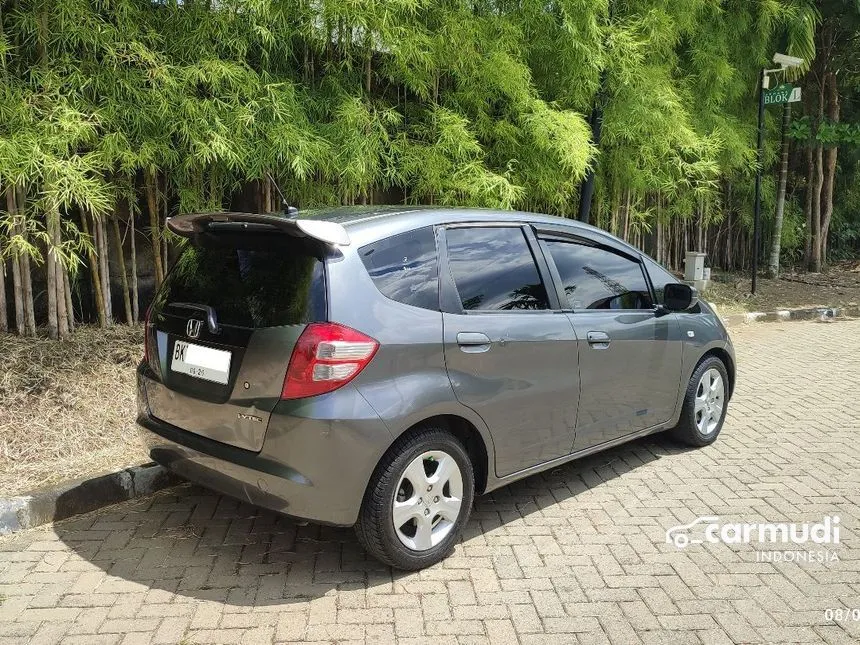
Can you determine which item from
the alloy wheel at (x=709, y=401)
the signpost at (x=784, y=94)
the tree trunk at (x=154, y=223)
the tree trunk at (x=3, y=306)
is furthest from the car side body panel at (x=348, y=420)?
the signpost at (x=784, y=94)

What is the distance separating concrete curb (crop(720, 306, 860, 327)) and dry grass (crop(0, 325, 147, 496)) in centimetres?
747

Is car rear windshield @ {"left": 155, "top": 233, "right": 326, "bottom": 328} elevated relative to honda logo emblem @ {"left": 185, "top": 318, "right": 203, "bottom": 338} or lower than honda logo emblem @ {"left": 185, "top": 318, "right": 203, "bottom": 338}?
elevated

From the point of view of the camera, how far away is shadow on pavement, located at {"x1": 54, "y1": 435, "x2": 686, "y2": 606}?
2.90 m

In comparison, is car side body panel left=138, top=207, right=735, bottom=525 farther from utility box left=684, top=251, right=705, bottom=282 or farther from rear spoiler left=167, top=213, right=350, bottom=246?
utility box left=684, top=251, right=705, bottom=282

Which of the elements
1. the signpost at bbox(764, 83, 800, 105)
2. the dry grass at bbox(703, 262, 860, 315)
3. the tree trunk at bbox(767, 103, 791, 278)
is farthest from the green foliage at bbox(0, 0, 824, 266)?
the tree trunk at bbox(767, 103, 791, 278)

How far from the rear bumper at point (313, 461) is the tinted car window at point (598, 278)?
1458 millimetres

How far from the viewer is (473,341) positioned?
3.08 meters

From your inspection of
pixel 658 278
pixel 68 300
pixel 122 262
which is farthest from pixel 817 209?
pixel 68 300

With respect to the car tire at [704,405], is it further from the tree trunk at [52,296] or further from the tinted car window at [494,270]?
the tree trunk at [52,296]

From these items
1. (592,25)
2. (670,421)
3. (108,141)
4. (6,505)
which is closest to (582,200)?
(592,25)

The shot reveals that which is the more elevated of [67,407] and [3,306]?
[3,306]

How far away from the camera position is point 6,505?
3.29 meters

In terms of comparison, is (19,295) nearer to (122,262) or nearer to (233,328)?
(122,262)

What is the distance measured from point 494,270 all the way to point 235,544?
68.9 inches
